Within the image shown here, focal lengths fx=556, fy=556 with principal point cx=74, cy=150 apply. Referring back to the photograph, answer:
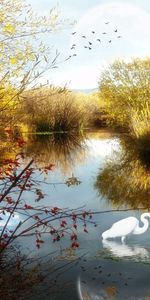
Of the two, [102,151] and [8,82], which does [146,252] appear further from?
[102,151]

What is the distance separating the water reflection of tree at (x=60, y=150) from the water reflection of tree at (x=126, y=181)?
1.47 metres

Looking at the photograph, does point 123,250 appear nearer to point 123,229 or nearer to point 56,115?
point 123,229

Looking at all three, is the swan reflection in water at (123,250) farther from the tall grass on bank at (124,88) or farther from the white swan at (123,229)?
the tall grass on bank at (124,88)

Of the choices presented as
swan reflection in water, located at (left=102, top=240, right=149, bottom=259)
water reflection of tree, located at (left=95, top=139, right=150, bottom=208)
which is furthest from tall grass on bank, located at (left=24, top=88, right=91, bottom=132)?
swan reflection in water, located at (left=102, top=240, right=149, bottom=259)

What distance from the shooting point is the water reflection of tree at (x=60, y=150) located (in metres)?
18.1

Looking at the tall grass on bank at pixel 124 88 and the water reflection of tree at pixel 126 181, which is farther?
the tall grass on bank at pixel 124 88

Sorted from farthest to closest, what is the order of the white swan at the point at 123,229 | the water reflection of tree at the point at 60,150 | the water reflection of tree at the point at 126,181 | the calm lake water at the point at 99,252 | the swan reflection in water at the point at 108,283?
the water reflection of tree at the point at 60,150 → the water reflection of tree at the point at 126,181 → the white swan at the point at 123,229 → the calm lake water at the point at 99,252 → the swan reflection in water at the point at 108,283

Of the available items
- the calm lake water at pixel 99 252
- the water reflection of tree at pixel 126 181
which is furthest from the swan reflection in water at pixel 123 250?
the water reflection of tree at pixel 126 181

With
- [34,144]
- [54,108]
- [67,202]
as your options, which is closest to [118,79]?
[54,108]

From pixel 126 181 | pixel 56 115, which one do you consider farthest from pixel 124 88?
pixel 126 181

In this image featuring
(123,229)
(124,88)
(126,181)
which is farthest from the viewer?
(124,88)

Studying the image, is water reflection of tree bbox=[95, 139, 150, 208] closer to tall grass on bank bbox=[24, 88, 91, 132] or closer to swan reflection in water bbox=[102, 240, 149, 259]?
swan reflection in water bbox=[102, 240, 149, 259]

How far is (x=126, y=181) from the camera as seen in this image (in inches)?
517

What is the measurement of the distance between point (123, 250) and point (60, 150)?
48.8ft
